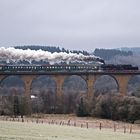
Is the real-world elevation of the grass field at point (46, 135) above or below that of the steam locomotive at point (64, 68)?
below

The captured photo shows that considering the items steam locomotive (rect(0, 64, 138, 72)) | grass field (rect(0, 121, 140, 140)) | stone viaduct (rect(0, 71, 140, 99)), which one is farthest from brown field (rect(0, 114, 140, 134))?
steam locomotive (rect(0, 64, 138, 72))

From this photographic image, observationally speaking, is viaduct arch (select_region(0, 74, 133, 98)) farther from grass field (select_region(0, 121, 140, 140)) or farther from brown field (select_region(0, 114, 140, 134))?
grass field (select_region(0, 121, 140, 140))

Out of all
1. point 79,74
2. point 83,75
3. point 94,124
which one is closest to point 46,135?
point 94,124

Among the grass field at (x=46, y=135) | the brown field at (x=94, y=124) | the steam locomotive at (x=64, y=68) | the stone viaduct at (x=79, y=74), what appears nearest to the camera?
the grass field at (x=46, y=135)

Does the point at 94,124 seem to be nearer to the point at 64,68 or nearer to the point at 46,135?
the point at 64,68

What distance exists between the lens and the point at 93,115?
198ft

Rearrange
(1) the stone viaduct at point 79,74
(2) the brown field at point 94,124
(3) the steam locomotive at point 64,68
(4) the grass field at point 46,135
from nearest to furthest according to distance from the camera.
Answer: (4) the grass field at point 46,135 < (2) the brown field at point 94,124 < (1) the stone viaduct at point 79,74 < (3) the steam locomotive at point 64,68

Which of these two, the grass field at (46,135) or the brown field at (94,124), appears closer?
the grass field at (46,135)

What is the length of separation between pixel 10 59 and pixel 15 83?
6030 centimetres

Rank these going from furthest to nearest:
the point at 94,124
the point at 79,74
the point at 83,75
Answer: the point at 83,75, the point at 79,74, the point at 94,124

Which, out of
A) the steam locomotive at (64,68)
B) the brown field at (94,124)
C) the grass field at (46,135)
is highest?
the steam locomotive at (64,68)

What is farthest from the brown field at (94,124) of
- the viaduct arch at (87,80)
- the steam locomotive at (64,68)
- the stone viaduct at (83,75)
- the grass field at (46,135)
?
the steam locomotive at (64,68)

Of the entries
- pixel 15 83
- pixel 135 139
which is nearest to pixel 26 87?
pixel 135 139

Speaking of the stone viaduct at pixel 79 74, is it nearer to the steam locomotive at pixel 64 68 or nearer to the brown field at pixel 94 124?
the steam locomotive at pixel 64 68
